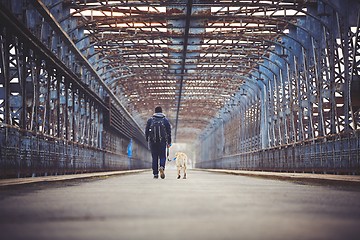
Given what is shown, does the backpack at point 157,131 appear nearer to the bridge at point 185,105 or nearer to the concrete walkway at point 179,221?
the bridge at point 185,105

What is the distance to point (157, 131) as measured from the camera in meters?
15.4

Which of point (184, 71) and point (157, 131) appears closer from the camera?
point (157, 131)

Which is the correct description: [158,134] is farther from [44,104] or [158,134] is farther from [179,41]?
[179,41]

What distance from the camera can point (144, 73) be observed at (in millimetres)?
35281

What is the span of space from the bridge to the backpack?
1.22m

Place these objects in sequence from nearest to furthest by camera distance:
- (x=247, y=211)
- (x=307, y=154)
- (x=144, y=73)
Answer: (x=247, y=211) → (x=307, y=154) → (x=144, y=73)

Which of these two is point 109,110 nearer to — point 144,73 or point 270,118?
point 144,73

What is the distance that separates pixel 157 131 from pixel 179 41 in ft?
40.6

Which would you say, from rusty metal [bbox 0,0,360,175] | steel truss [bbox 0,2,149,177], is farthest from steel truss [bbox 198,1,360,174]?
steel truss [bbox 0,2,149,177]

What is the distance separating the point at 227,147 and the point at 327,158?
3832cm

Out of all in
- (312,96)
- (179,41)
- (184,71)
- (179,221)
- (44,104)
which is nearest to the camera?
(179,221)

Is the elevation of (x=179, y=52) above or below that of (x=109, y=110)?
above

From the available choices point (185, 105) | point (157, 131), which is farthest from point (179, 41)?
point (185, 105)

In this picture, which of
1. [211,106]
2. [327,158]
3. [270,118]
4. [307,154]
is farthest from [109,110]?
[211,106]
